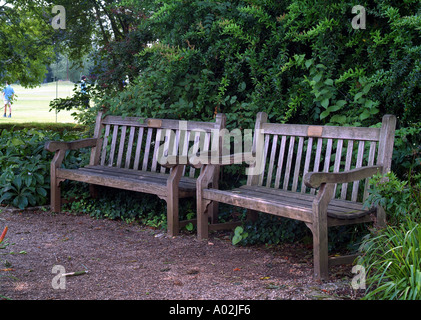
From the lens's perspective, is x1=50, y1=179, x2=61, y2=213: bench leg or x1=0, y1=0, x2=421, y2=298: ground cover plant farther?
x1=50, y1=179, x2=61, y2=213: bench leg

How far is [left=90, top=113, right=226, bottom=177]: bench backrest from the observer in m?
4.96

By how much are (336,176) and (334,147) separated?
997 millimetres

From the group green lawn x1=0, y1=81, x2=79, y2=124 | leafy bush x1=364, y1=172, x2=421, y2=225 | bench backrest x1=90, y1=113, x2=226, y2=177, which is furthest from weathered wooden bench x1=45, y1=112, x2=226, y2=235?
green lawn x1=0, y1=81, x2=79, y2=124

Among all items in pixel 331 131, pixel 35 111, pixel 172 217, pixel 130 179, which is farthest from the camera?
pixel 35 111

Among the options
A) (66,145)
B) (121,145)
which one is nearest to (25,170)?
(66,145)

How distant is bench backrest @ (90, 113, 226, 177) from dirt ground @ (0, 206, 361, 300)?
0.85 metres

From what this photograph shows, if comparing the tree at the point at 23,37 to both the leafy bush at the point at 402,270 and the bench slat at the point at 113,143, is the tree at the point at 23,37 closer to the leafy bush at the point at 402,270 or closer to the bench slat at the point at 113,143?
the bench slat at the point at 113,143

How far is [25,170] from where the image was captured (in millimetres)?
5930

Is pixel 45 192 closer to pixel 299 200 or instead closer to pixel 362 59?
pixel 299 200

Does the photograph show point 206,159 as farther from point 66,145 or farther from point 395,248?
point 66,145

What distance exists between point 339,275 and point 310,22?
2412mm

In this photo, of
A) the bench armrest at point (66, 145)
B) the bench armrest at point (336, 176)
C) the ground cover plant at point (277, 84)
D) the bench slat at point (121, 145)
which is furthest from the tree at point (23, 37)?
the bench armrest at point (336, 176)

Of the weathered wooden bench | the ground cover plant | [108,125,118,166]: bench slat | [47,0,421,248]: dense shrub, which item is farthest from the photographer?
[108,125,118,166]: bench slat

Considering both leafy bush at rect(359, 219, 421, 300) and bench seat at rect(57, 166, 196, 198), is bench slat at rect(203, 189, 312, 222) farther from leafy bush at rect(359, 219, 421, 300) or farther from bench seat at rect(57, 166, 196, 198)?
leafy bush at rect(359, 219, 421, 300)
